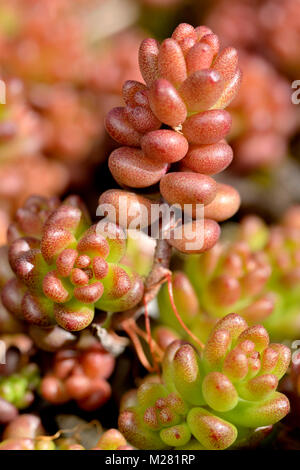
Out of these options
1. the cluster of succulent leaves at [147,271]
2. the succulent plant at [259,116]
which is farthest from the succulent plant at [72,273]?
the succulent plant at [259,116]

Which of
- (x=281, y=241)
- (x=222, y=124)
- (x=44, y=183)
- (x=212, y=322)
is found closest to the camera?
(x=222, y=124)

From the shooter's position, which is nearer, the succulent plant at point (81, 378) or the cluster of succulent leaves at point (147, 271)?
the cluster of succulent leaves at point (147, 271)

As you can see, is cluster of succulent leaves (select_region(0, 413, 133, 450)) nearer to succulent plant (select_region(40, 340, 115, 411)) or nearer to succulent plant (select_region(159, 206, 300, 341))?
succulent plant (select_region(40, 340, 115, 411))

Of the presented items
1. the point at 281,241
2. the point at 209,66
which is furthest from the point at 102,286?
the point at 281,241

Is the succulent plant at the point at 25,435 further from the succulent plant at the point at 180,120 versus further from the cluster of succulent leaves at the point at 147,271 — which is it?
the succulent plant at the point at 180,120

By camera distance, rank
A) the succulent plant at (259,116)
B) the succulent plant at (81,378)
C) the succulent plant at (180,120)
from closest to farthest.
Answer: the succulent plant at (180,120), the succulent plant at (81,378), the succulent plant at (259,116)

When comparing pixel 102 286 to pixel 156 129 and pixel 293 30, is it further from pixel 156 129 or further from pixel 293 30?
pixel 293 30
